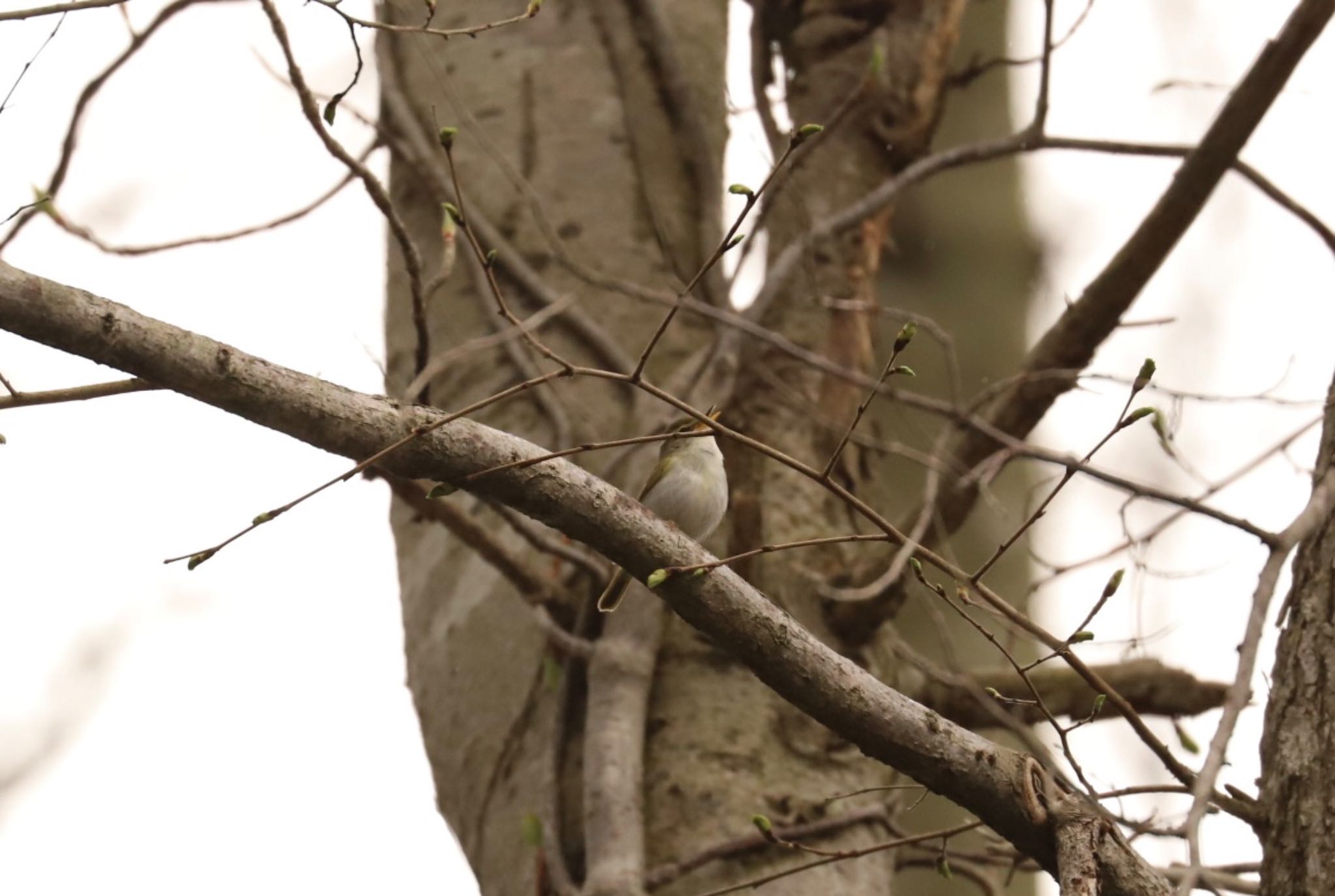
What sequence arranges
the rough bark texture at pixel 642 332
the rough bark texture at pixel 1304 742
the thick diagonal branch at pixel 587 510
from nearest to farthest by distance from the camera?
the thick diagonal branch at pixel 587 510, the rough bark texture at pixel 1304 742, the rough bark texture at pixel 642 332

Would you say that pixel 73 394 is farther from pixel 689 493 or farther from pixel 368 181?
pixel 689 493

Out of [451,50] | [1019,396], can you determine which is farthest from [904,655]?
[451,50]

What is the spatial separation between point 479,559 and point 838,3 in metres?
2.17

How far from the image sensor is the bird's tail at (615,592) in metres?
3.29

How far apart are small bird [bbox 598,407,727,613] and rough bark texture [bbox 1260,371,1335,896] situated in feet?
4.37

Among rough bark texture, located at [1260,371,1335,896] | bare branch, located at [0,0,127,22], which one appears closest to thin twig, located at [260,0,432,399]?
bare branch, located at [0,0,127,22]

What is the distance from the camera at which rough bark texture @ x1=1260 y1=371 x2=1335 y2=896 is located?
91.5 inches

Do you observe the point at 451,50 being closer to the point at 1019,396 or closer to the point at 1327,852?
the point at 1019,396

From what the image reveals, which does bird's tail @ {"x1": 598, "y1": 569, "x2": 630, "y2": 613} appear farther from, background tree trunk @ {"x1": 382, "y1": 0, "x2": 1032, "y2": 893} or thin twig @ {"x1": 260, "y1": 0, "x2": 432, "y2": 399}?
thin twig @ {"x1": 260, "y1": 0, "x2": 432, "y2": 399}

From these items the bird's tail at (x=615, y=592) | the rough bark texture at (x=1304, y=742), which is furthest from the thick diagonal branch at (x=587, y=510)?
the bird's tail at (x=615, y=592)

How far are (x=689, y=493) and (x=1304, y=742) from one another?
1.48 m

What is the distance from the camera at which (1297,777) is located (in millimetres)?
2381

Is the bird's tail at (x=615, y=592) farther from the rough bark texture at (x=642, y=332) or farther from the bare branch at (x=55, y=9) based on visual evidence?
the bare branch at (x=55, y=9)

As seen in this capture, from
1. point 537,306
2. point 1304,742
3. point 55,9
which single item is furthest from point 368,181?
point 1304,742
